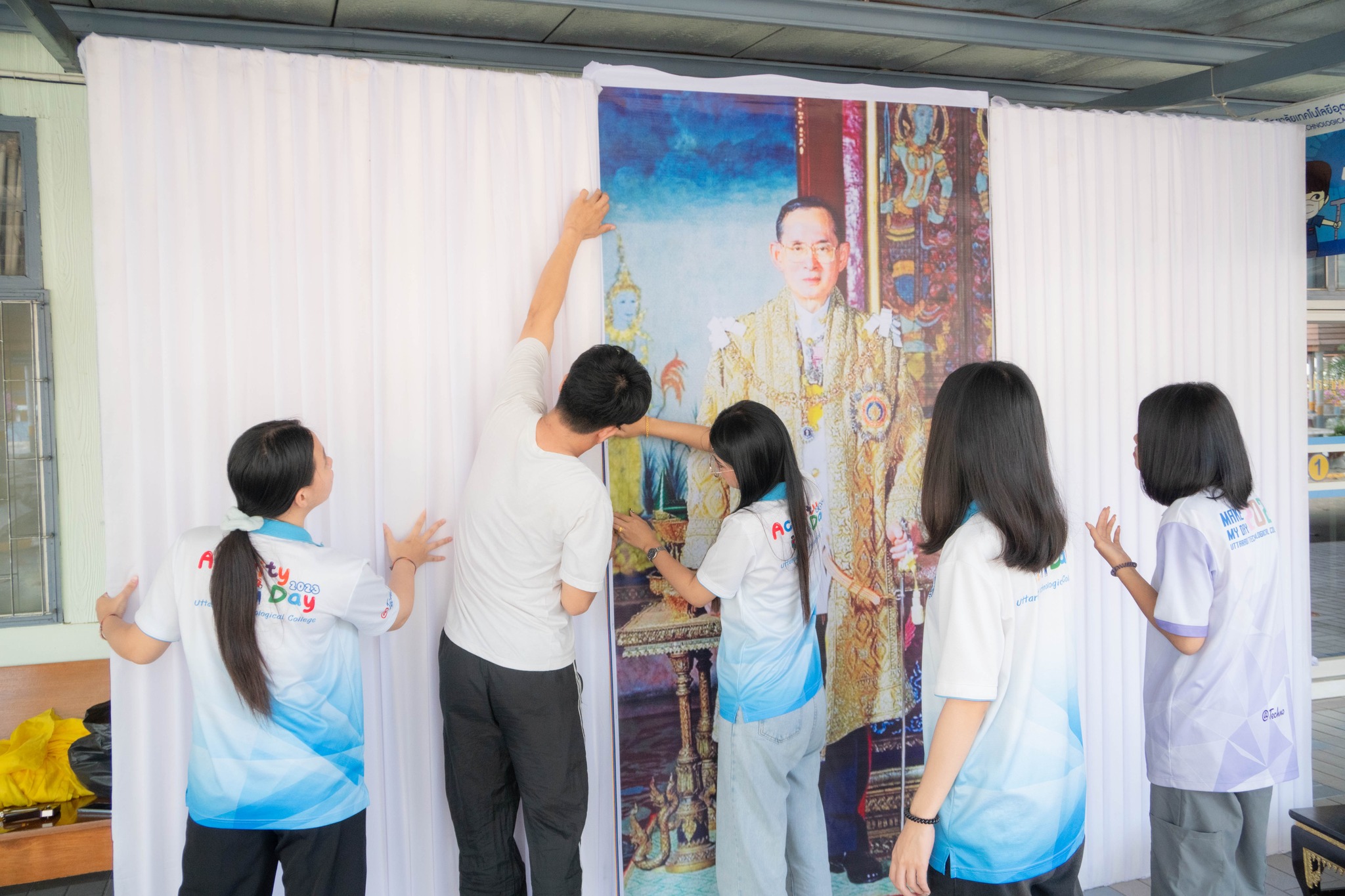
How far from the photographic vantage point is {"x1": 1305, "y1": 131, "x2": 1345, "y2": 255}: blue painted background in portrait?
3.87 m

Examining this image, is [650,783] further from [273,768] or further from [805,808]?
[273,768]

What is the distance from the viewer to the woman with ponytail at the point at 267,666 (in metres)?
2.13

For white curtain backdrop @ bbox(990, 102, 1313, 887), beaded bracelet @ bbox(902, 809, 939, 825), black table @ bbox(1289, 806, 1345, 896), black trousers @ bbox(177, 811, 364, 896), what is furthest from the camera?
white curtain backdrop @ bbox(990, 102, 1313, 887)

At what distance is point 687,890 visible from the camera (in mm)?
3123

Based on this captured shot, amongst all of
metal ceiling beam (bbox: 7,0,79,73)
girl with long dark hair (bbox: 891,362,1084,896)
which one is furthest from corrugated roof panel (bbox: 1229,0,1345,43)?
metal ceiling beam (bbox: 7,0,79,73)

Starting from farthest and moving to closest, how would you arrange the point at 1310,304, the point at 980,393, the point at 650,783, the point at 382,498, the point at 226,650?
the point at 1310,304, the point at 650,783, the point at 382,498, the point at 226,650, the point at 980,393

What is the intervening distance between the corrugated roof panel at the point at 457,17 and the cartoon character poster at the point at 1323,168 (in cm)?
320

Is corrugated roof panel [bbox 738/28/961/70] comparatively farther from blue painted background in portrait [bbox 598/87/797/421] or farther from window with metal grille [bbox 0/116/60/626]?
window with metal grille [bbox 0/116/60/626]

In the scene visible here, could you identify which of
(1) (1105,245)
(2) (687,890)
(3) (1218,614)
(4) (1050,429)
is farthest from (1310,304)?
(2) (687,890)

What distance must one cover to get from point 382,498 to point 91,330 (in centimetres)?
249

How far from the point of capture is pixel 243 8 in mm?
3832

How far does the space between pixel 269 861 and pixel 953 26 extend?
143 inches

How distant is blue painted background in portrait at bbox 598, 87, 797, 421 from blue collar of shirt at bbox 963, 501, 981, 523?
52.0 inches

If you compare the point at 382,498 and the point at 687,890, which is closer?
the point at 382,498
